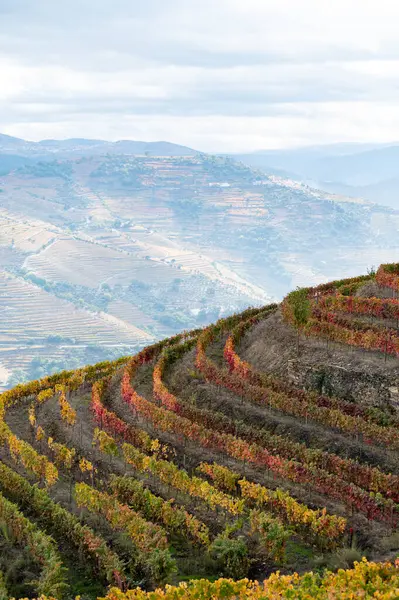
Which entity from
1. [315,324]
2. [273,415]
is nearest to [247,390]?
[273,415]

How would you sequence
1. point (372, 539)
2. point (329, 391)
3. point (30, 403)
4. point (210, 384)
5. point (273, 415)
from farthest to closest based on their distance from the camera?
1. point (30, 403)
2. point (210, 384)
3. point (329, 391)
4. point (273, 415)
5. point (372, 539)

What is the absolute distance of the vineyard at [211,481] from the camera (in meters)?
25.5

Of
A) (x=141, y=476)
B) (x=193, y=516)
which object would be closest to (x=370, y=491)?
(x=193, y=516)

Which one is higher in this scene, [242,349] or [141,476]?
[242,349]

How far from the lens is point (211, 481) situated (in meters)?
34.2

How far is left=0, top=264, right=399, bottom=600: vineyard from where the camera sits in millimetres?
25531

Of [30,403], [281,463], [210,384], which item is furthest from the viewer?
[30,403]

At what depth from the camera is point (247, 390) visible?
1672 inches

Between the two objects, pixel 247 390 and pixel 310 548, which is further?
pixel 247 390

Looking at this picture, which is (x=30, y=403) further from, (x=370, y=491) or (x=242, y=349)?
(x=370, y=491)

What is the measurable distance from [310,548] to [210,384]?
18.5 metres

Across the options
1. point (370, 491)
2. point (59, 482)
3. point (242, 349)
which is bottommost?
point (59, 482)

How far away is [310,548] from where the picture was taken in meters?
28.1

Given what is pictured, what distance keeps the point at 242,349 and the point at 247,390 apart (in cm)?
1025
